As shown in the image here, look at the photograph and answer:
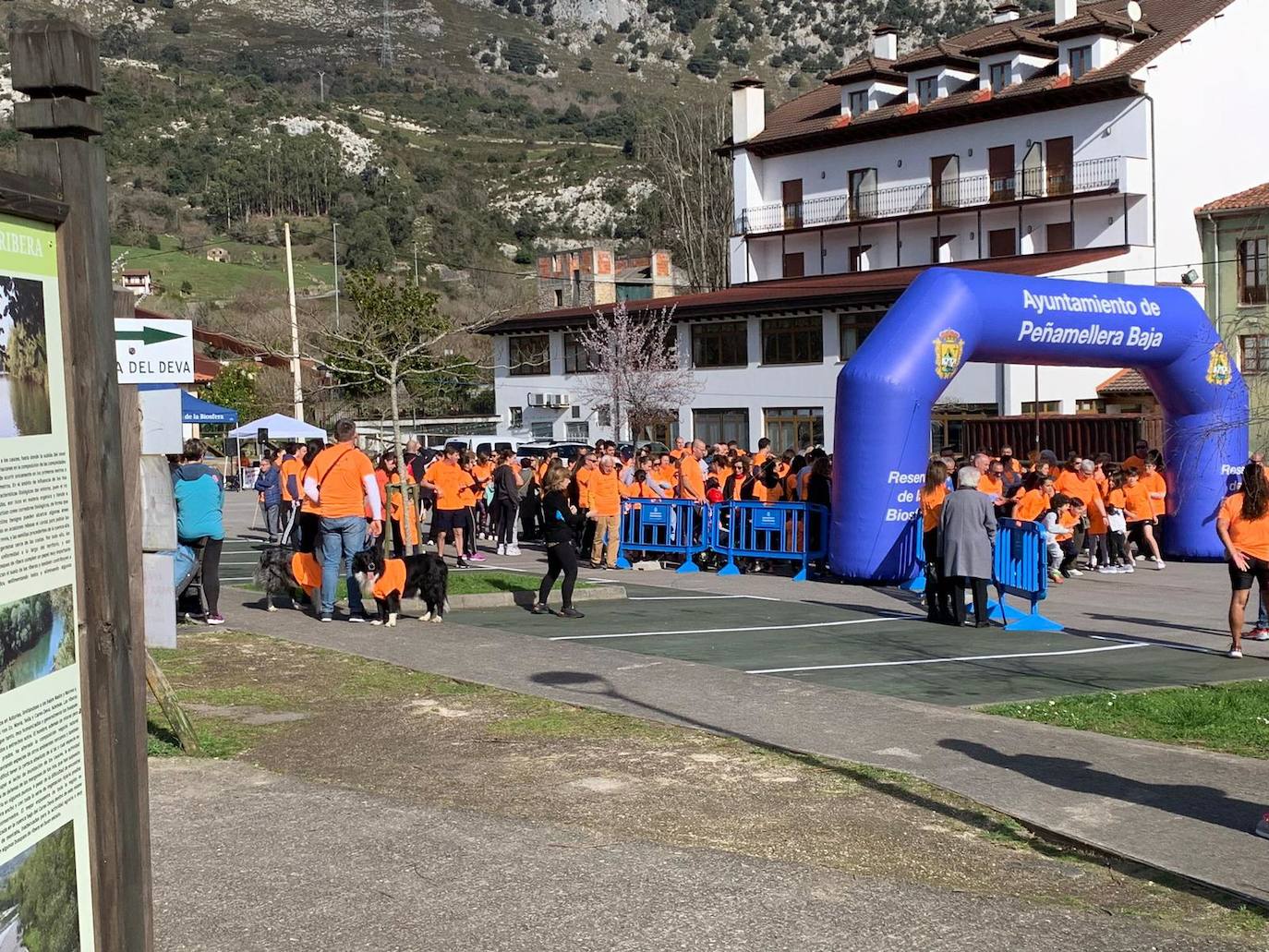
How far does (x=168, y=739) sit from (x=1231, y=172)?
48.7 metres

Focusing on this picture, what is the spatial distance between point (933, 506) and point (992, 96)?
133 feet

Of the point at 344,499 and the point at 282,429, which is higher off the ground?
the point at 282,429

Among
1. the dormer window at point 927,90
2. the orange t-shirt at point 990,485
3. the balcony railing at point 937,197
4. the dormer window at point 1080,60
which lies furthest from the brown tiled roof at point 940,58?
the orange t-shirt at point 990,485

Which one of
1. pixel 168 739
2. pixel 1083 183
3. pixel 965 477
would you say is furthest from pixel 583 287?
pixel 168 739

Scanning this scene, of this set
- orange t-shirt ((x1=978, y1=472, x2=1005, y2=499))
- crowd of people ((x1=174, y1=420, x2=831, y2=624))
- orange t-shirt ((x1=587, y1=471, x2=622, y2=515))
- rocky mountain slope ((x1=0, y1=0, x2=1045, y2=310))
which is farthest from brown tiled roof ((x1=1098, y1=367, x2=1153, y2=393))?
rocky mountain slope ((x1=0, y1=0, x2=1045, y2=310))

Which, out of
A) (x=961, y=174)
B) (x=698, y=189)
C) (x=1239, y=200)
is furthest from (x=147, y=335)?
(x=698, y=189)

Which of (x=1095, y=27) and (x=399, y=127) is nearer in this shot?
(x=1095, y=27)

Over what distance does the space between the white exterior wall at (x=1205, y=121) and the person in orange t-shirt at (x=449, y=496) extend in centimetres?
3265

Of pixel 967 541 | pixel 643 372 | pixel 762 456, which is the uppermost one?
pixel 643 372

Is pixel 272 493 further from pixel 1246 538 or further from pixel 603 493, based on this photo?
pixel 1246 538

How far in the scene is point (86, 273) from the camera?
3967 mm

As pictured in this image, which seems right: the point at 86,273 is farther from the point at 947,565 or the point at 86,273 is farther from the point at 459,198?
the point at 459,198

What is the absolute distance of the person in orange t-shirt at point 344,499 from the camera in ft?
47.9

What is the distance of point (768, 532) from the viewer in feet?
69.3
